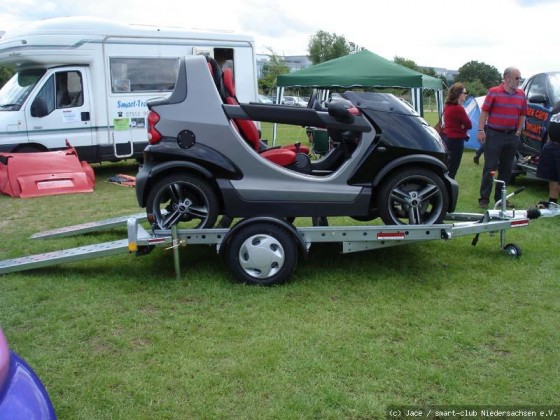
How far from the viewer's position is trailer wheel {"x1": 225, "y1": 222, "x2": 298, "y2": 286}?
13.9 ft

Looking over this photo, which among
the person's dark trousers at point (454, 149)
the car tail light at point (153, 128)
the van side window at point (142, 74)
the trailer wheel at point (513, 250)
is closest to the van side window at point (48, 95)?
the van side window at point (142, 74)

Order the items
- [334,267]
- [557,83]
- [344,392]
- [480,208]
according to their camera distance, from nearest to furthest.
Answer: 1. [344,392]
2. [334,267]
3. [480,208]
4. [557,83]

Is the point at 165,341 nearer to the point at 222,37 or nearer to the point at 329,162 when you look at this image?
the point at 329,162

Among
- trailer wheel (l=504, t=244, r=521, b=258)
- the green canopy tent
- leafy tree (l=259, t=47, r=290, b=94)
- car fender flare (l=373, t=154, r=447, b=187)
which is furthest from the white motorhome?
leafy tree (l=259, t=47, r=290, b=94)

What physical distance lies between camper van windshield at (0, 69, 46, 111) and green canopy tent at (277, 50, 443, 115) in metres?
6.00

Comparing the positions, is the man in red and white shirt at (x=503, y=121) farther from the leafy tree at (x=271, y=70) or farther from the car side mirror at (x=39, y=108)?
the leafy tree at (x=271, y=70)

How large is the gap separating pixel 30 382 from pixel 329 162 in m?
3.68

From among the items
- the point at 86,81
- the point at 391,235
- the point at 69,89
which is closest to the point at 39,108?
the point at 69,89

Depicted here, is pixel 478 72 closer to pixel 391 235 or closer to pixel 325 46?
pixel 325 46

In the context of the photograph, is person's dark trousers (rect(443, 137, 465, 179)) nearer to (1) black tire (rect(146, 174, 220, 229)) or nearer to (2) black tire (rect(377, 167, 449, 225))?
(2) black tire (rect(377, 167, 449, 225))

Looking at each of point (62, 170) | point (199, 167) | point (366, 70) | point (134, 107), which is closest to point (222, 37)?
point (134, 107)

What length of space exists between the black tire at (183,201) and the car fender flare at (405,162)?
1.42 meters

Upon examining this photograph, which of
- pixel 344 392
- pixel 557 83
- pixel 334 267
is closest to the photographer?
pixel 344 392

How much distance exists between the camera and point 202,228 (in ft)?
15.0
